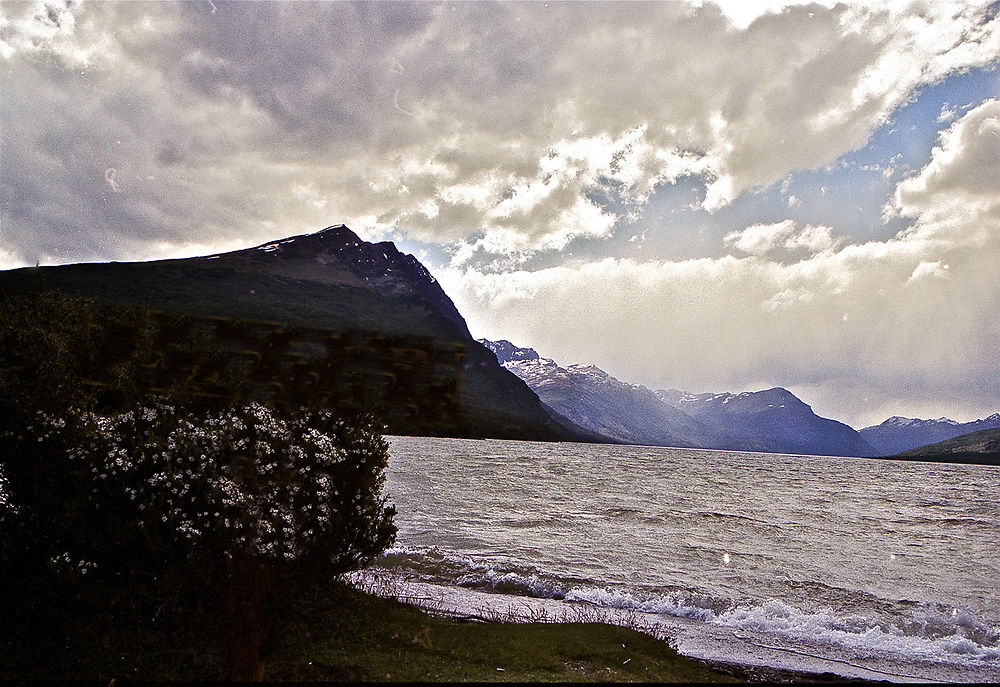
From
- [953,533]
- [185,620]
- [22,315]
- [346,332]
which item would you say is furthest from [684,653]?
[953,533]

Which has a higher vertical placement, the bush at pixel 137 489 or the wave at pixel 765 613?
the bush at pixel 137 489

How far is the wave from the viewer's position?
20531mm

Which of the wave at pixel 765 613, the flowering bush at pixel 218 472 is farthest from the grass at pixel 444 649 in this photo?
the wave at pixel 765 613

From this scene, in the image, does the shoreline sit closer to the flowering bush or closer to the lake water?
the lake water

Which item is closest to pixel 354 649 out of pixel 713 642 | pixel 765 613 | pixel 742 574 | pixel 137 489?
pixel 137 489

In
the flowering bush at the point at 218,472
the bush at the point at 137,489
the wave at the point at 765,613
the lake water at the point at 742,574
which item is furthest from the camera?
the wave at the point at 765,613

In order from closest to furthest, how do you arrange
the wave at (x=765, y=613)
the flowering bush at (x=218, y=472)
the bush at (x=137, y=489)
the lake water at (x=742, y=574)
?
1. the flowering bush at (x=218, y=472)
2. the bush at (x=137, y=489)
3. the lake water at (x=742, y=574)
4. the wave at (x=765, y=613)

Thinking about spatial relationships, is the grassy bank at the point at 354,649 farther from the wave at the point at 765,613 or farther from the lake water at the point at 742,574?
the wave at the point at 765,613

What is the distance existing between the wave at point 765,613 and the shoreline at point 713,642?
30.2 inches

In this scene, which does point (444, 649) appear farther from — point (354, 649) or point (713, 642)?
point (713, 642)

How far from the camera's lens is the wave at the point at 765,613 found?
2053 cm

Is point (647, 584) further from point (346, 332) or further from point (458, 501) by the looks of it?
point (458, 501)

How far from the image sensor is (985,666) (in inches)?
732

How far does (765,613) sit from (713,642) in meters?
5.45
